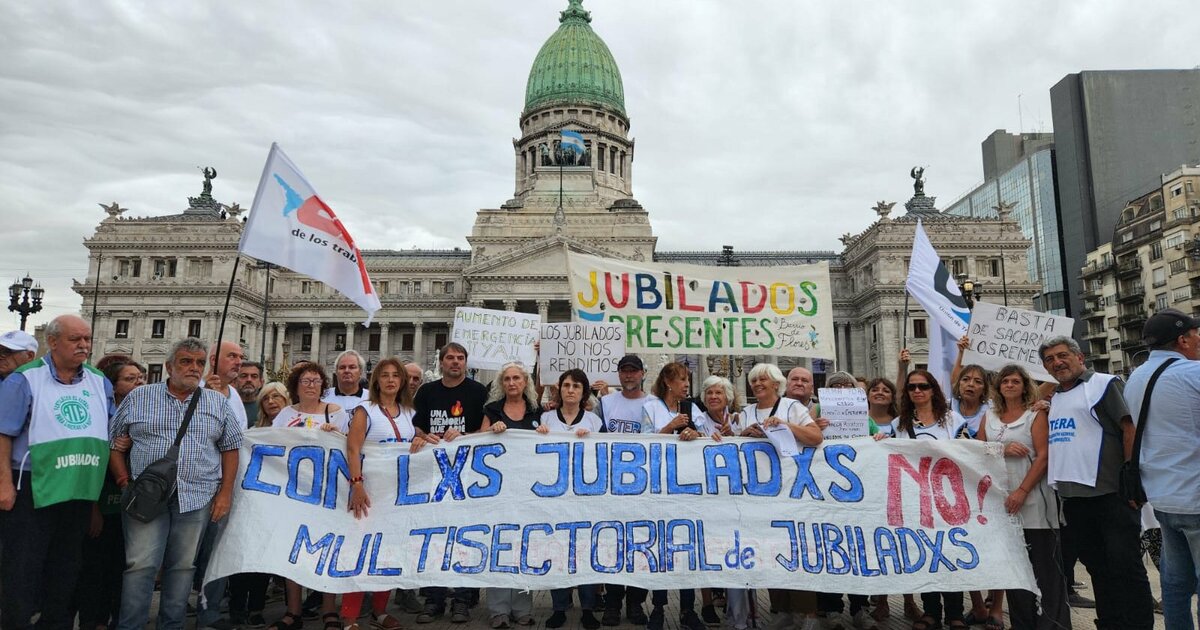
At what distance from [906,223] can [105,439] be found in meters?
58.0

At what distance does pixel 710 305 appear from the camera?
36.6ft

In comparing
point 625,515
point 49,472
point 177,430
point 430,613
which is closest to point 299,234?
point 177,430

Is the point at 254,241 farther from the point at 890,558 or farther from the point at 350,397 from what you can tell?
the point at 890,558

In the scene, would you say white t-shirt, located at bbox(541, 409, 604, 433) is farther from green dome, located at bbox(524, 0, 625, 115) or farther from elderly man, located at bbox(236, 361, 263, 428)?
green dome, located at bbox(524, 0, 625, 115)

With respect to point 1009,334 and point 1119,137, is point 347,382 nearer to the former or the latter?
point 1009,334

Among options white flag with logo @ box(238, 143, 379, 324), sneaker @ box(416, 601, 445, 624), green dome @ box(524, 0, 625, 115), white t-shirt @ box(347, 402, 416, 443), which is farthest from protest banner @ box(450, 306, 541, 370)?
green dome @ box(524, 0, 625, 115)

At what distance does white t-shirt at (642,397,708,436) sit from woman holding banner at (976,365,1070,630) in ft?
9.80

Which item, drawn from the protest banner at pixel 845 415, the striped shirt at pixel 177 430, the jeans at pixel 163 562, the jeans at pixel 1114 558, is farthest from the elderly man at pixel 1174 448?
the jeans at pixel 163 562

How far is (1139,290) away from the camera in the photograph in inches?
2522

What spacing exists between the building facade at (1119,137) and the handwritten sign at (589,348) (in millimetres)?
87181

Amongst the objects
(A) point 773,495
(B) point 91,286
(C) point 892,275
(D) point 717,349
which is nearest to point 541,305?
(C) point 892,275

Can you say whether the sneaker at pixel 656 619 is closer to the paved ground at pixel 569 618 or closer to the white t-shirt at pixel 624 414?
the paved ground at pixel 569 618

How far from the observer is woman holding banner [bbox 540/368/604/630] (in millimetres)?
7539

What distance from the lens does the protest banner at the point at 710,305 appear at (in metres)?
11.0
